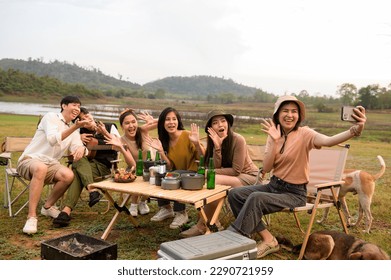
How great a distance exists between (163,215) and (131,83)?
101 feet

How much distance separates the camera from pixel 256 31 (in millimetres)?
5199

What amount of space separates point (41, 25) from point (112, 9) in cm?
122

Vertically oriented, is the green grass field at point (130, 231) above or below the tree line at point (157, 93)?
below

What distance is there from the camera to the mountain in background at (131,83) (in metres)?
31.8

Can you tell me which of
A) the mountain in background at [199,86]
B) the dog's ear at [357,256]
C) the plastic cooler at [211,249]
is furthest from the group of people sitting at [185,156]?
the mountain in background at [199,86]

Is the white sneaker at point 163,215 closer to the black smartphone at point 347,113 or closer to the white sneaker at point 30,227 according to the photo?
the white sneaker at point 30,227

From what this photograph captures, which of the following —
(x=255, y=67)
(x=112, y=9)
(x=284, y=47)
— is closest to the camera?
(x=112, y=9)

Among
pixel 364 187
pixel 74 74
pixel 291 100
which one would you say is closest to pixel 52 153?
pixel 291 100

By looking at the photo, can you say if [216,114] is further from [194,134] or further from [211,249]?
[211,249]

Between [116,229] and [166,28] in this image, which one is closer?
[116,229]

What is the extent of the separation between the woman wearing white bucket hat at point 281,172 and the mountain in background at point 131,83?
1121 inches

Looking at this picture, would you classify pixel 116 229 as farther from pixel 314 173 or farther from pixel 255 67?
pixel 255 67

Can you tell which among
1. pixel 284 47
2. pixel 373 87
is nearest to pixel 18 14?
pixel 284 47

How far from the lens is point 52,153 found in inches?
142
